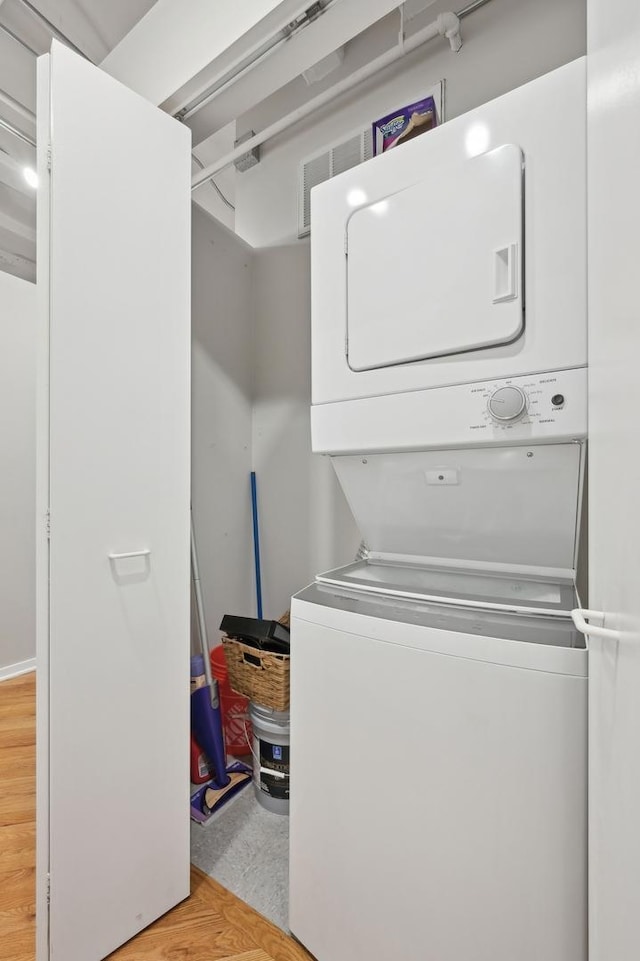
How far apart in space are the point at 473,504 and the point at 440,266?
0.64m

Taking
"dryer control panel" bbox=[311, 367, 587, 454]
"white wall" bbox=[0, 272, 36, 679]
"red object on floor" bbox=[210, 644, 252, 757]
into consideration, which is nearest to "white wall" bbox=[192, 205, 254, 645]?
"red object on floor" bbox=[210, 644, 252, 757]

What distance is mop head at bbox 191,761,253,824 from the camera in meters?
1.66

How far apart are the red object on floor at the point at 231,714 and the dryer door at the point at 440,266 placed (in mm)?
1514

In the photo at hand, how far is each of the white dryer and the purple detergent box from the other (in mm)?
671

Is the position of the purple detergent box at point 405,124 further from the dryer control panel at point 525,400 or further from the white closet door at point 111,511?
the dryer control panel at point 525,400

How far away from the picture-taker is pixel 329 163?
206cm

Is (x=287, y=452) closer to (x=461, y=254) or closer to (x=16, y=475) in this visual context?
(x=461, y=254)


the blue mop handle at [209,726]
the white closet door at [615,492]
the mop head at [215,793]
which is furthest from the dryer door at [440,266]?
the mop head at [215,793]

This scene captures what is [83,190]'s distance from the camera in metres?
1.12

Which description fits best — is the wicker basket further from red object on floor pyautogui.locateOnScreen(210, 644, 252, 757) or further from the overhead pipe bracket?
the overhead pipe bracket

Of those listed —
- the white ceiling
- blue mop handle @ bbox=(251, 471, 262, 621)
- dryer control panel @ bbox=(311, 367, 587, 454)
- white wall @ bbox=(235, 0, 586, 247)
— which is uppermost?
the white ceiling

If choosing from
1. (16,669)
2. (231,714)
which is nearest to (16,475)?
(16,669)

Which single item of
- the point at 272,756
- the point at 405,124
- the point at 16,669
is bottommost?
Result: the point at 16,669

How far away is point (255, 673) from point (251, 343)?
1706 mm
